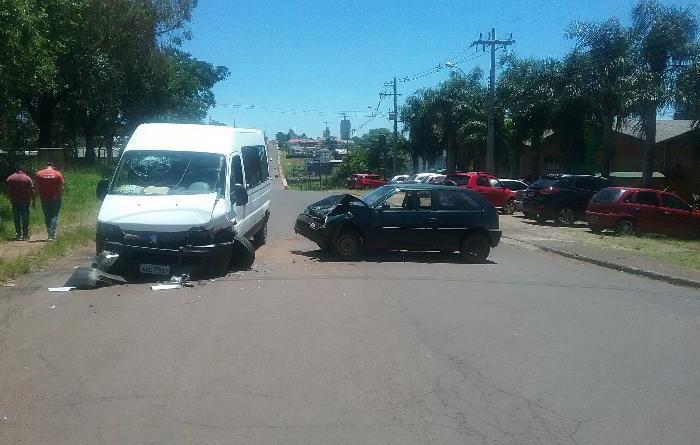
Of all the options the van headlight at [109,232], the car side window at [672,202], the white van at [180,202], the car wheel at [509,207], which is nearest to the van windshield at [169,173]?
the white van at [180,202]

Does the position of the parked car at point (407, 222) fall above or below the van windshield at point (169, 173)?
below

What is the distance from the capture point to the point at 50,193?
16688 mm

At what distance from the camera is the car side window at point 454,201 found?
1585 cm

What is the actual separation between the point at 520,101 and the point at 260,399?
38.2 m

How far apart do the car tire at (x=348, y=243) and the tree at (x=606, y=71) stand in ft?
64.4

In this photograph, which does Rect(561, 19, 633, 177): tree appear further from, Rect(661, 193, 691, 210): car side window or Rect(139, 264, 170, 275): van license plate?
Rect(139, 264, 170, 275): van license plate

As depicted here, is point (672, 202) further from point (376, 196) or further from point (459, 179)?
point (376, 196)

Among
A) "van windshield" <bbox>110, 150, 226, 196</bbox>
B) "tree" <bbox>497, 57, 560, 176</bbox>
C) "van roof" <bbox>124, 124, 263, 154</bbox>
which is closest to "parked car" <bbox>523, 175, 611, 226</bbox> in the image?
"tree" <bbox>497, 57, 560, 176</bbox>

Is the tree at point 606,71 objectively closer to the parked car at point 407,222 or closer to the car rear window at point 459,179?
the car rear window at point 459,179

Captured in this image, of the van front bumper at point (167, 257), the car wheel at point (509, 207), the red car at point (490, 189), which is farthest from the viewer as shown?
the car wheel at point (509, 207)

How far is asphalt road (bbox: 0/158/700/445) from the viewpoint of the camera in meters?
5.48

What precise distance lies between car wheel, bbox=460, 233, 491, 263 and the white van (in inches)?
181

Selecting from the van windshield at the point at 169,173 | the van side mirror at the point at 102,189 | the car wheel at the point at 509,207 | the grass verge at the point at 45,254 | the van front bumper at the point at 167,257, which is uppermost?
the van windshield at the point at 169,173

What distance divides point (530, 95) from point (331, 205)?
2755 cm
